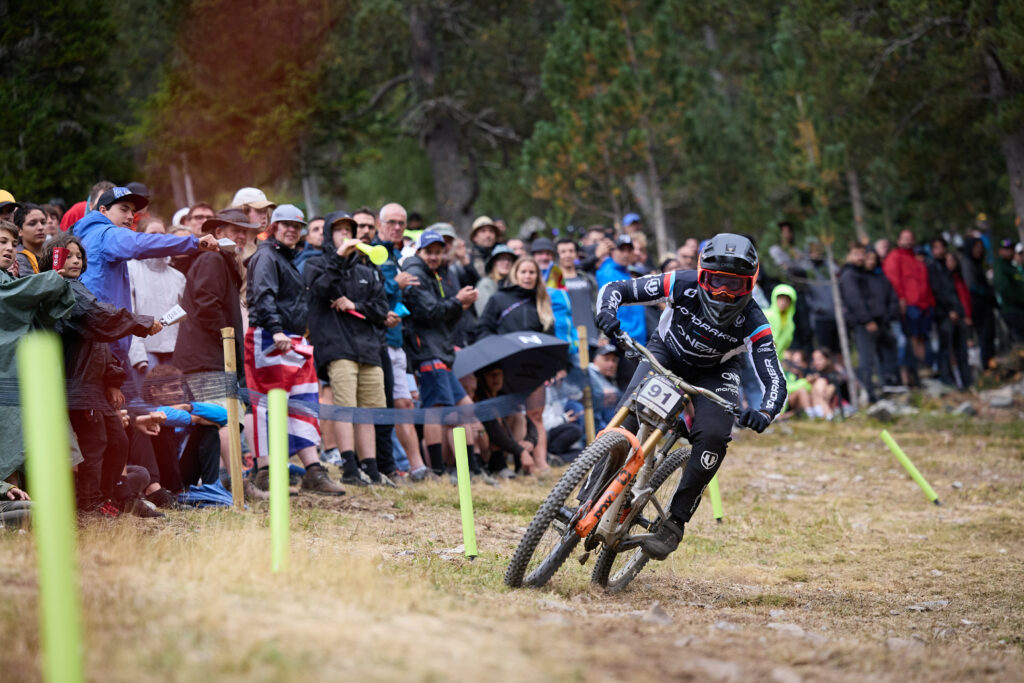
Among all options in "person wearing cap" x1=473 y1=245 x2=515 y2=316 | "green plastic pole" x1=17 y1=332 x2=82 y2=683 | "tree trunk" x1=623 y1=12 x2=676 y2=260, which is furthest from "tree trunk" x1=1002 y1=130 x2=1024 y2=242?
"green plastic pole" x1=17 y1=332 x2=82 y2=683

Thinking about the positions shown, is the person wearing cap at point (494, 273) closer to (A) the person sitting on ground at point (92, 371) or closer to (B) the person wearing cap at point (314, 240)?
(B) the person wearing cap at point (314, 240)

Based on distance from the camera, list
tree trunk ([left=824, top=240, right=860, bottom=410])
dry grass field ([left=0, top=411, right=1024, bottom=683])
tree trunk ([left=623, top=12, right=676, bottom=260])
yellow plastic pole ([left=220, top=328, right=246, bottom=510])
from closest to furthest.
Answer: dry grass field ([left=0, top=411, right=1024, bottom=683]) < yellow plastic pole ([left=220, top=328, right=246, bottom=510]) < tree trunk ([left=824, top=240, right=860, bottom=410]) < tree trunk ([left=623, top=12, right=676, bottom=260])

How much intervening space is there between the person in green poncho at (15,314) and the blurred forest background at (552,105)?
24.4 feet

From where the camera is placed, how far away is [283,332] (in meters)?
9.88

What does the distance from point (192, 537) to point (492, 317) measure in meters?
5.61

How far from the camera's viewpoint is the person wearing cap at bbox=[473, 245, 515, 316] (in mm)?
12914

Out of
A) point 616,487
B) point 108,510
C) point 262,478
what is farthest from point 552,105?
point 616,487

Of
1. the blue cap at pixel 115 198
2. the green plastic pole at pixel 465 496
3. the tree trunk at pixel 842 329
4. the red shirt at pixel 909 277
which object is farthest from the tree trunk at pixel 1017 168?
the blue cap at pixel 115 198

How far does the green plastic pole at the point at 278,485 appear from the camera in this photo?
6.16 metres

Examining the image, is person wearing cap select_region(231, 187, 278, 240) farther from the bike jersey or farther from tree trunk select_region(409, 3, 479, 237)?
tree trunk select_region(409, 3, 479, 237)

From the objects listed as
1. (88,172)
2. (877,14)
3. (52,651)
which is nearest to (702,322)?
(52,651)

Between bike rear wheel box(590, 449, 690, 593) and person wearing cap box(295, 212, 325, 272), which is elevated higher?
person wearing cap box(295, 212, 325, 272)

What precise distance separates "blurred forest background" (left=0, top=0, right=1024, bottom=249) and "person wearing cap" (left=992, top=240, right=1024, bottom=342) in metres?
1.03

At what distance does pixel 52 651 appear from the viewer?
400 cm
